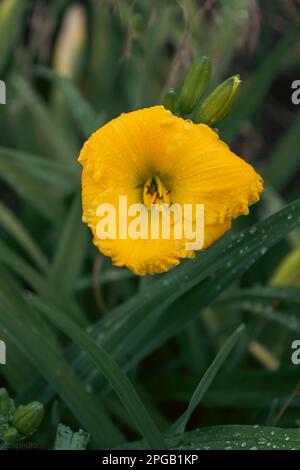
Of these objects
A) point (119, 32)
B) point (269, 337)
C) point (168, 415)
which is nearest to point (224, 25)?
point (119, 32)

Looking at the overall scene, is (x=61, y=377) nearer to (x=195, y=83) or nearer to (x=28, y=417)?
(x=28, y=417)

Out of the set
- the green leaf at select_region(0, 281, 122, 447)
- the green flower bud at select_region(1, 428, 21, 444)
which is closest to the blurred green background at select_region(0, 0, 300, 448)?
the green leaf at select_region(0, 281, 122, 447)

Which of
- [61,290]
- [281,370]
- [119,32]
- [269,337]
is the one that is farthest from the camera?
[119,32]

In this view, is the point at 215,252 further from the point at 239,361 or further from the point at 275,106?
the point at 275,106

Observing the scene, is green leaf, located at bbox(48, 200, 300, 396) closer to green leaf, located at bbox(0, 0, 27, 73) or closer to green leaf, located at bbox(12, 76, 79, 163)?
green leaf, located at bbox(12, 76, 79, 163)

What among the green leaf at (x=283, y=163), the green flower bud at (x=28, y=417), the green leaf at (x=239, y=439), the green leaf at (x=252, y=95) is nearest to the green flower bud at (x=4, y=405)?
the green flower bud at (x=28, y=417)

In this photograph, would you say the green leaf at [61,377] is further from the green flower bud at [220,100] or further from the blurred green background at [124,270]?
the green flower bud at [220,100]
